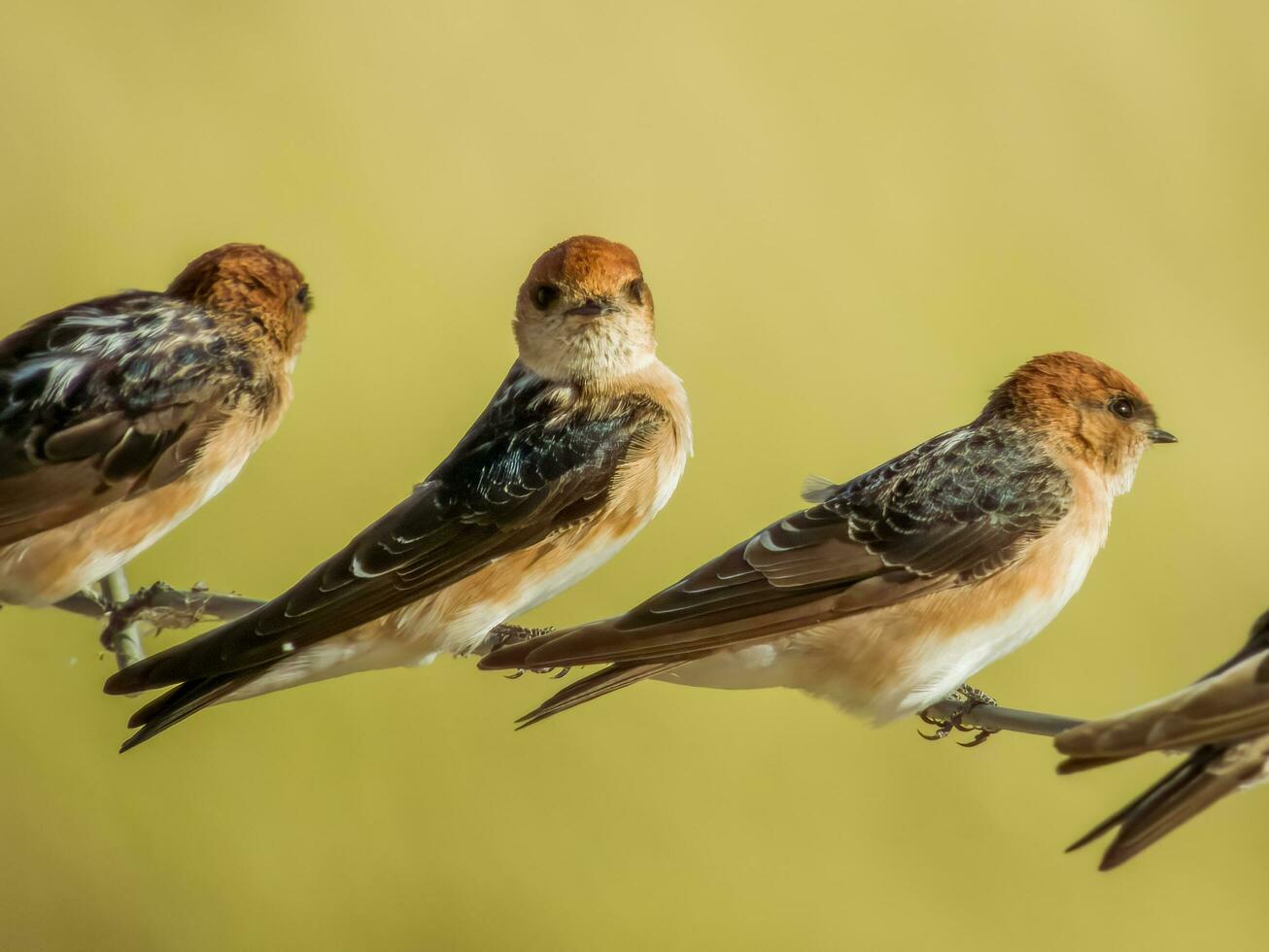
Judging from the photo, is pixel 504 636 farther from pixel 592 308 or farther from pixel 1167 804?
pixel 1167 804

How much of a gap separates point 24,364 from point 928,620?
5.24 ft

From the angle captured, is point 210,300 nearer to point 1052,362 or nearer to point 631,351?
point 631,351

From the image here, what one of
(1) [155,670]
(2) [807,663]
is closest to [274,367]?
(1) [155,670]

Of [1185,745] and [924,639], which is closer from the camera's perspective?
[1185,745]

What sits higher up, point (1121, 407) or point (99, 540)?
point (99, 540)

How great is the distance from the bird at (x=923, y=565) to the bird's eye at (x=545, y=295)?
0.54 m

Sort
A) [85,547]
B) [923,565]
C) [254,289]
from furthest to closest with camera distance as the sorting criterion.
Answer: [254,289], [85,547], [923,565]

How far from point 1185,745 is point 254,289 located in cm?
191

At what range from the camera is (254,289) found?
2.91 metres

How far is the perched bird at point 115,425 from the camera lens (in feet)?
8.38

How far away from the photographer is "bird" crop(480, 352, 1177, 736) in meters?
2.33

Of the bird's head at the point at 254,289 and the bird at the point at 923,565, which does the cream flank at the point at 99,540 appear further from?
the bird at the point at 923,565

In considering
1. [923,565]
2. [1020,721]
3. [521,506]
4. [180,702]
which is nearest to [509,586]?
[521,506]

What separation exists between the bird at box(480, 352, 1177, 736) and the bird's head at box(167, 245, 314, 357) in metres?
0.97
